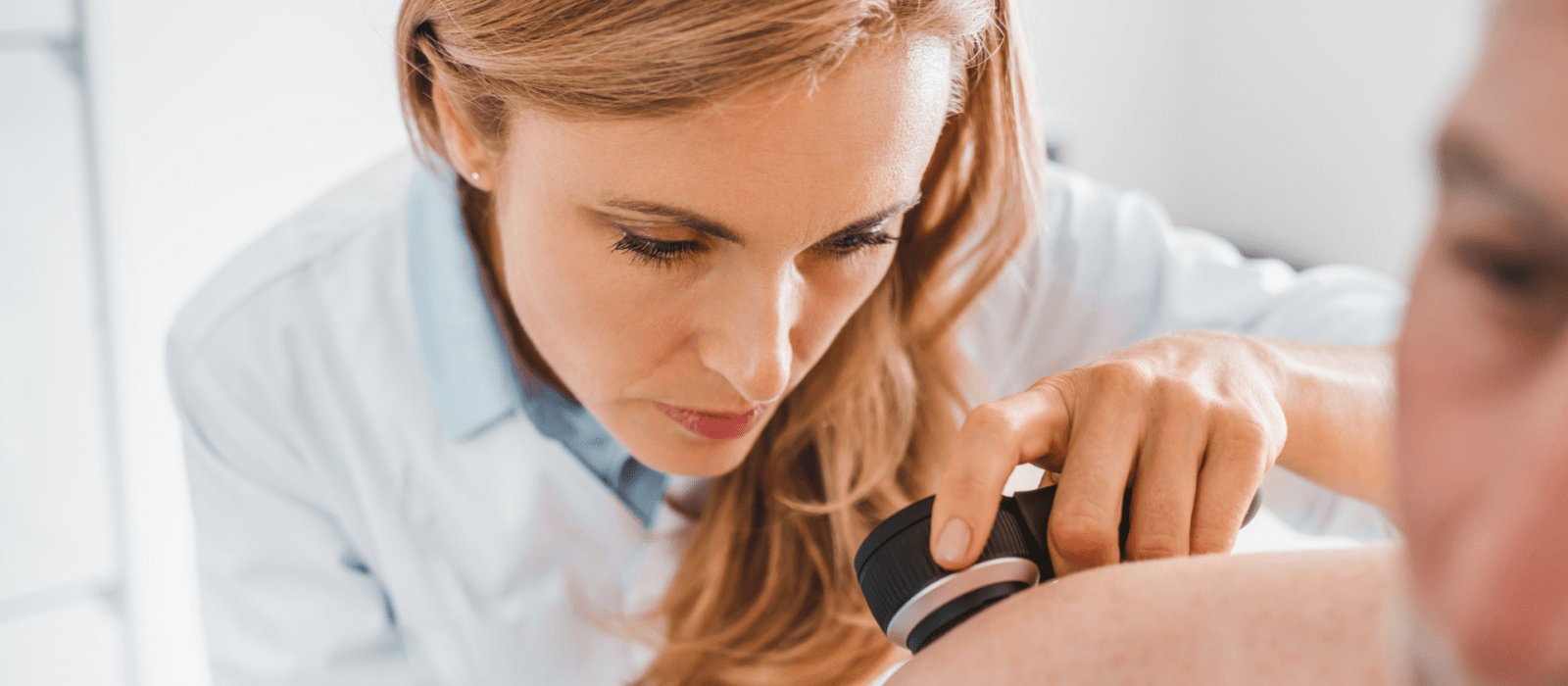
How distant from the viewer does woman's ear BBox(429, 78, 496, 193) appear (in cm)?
58

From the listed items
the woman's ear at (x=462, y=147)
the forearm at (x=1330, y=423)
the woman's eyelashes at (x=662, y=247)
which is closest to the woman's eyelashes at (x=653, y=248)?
the woman's eyelashes at (x=662, y=247)

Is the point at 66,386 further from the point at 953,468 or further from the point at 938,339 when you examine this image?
the point at 953,468

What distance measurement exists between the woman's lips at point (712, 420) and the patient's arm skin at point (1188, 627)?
0.26 metres

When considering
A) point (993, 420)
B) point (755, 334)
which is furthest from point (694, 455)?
point (993, 420)

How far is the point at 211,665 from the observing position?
0.84 m

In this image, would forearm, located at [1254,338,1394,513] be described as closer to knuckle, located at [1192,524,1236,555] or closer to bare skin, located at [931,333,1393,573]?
bare skin, located at [931,333,1393,573]

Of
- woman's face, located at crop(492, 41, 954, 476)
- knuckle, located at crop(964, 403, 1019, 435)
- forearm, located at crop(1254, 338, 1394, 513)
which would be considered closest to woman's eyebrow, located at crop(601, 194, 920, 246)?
woman's face, located at crop(492, 41, 954, 476)

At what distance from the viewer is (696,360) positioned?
0.57m

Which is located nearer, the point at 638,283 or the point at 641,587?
the point at 638,283

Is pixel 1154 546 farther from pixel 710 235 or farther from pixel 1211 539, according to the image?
pixel 710 235

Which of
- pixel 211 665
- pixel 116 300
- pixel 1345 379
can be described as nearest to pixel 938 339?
pixel 1345 379

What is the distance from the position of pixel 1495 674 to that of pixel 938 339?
0.68m

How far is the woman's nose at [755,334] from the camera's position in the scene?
51 cm

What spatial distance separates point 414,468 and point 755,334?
1.21 feet
